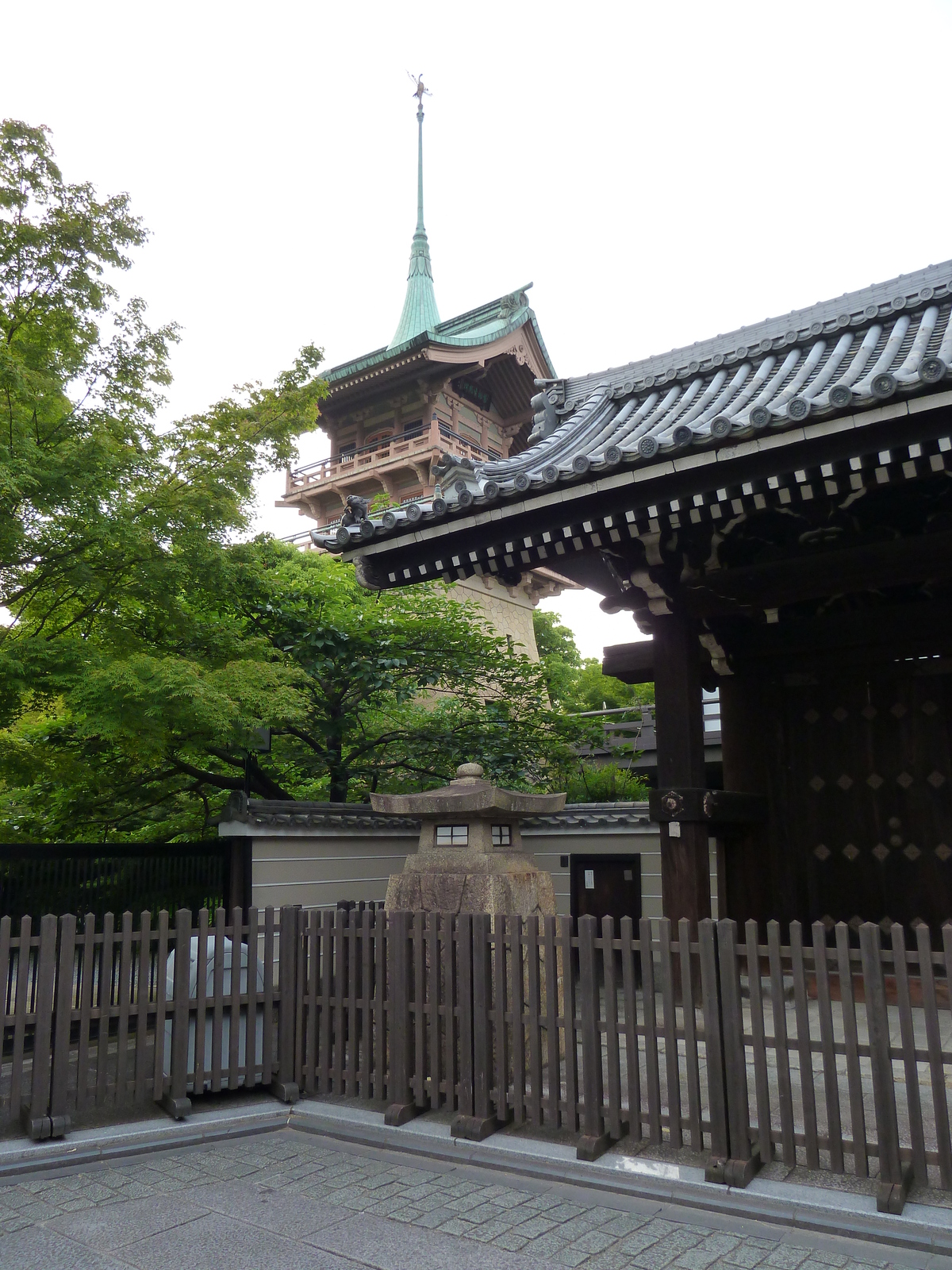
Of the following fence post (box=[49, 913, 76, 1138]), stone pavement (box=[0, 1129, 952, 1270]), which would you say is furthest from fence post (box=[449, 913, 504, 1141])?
fence post (box=[49, 913, 76, 1138])

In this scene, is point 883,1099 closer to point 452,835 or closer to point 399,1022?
point 399,1022

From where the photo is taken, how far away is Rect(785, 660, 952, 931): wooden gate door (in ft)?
23.6

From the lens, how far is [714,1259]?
11.2ft

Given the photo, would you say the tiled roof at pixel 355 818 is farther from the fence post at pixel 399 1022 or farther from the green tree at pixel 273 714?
the fence post at pixel 399 1022

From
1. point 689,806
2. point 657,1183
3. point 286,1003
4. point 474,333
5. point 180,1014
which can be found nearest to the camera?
point 657,1183

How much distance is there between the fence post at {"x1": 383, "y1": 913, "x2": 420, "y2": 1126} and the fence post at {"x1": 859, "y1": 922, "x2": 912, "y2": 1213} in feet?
8.74

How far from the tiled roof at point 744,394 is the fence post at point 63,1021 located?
11.0 feet

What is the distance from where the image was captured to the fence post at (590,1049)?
445 cm

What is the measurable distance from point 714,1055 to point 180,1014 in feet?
11.0

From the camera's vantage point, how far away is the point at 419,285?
32.3m

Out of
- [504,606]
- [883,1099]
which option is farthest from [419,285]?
[883,1099]

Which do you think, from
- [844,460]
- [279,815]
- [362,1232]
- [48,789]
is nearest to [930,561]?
[844,460]

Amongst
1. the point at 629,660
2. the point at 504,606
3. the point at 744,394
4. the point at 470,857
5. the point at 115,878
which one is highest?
the point at 504,606

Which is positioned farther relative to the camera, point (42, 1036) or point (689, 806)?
point (689, 806)
